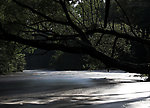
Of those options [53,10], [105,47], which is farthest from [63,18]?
[105,47]

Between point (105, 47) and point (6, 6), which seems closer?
point (6, 6)

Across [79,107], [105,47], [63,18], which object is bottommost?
[79,107]

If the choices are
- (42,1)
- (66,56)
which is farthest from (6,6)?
(66,56)

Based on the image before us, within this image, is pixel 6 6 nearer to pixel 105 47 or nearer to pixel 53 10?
pixel 53 10

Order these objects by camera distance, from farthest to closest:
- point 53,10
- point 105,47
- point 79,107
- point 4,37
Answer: point 105,47, point 53,10, point 79,107, point 4,37

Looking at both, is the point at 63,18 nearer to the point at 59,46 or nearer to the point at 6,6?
the point at 6,6

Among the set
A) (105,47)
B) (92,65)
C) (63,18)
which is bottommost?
(92,65)

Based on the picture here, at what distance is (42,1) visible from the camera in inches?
504

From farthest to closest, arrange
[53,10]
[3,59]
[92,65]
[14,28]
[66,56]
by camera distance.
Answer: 1. [66,56]
2. [3,59]
3. [92,65]
4. [53,10]
5. [14,28]

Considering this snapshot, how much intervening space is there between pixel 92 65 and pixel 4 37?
13.3m

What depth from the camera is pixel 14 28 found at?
1259cm

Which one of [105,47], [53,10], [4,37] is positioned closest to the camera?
[4,37]

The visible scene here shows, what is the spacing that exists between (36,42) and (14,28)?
558 centimetres

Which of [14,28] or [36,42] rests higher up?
→ [14,28]
